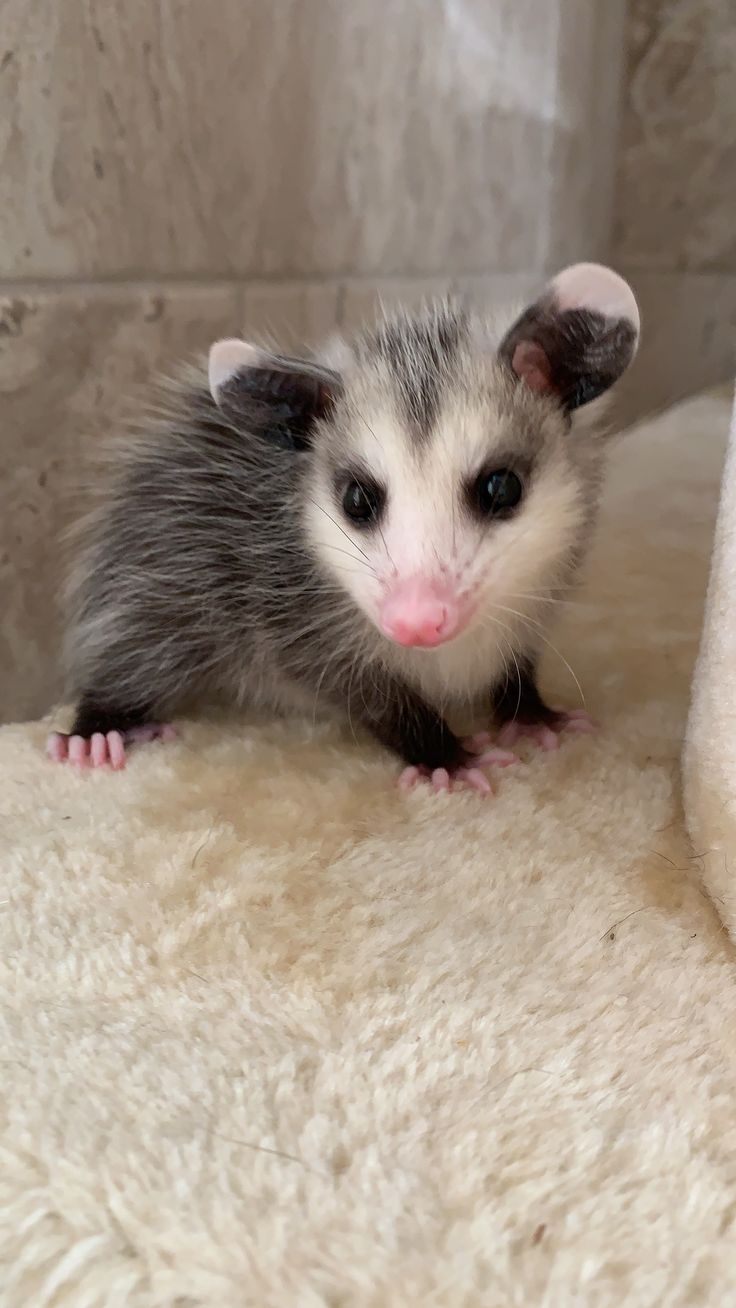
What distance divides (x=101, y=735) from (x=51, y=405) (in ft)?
1.43

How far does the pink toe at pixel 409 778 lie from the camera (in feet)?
3.38

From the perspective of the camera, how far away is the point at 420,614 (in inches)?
34.5

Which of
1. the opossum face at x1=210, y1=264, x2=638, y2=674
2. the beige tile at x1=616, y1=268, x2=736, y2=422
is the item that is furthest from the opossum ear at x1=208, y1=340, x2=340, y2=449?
the beige tile at x1=616, y1=268, x2=736, y2=422

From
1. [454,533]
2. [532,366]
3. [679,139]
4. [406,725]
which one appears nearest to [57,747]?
[406,725]

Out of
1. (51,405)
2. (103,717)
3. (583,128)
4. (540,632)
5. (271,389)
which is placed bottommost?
(103,717)

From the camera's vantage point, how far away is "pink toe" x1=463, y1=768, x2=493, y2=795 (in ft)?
3.32

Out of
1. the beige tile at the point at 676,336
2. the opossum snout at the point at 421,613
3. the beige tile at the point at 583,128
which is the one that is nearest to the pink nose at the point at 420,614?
the opossum snout at the point at 421,613

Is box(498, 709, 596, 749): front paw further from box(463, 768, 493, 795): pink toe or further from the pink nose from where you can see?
the pink nose

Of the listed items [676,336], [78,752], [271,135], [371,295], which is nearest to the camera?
[78,752]

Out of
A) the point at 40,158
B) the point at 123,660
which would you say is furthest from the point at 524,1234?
the point at 40,158

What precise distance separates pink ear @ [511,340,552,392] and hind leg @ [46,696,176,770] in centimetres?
54

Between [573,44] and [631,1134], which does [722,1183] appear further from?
[573,44]

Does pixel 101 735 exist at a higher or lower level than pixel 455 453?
lower

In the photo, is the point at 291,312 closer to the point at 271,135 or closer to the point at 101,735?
the point at 271,135
